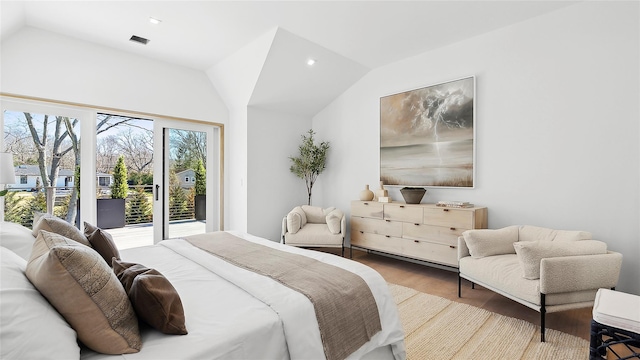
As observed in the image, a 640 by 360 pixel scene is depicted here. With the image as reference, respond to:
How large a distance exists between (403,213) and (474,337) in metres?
1.69

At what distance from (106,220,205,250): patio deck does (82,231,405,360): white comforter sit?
2.59 meters

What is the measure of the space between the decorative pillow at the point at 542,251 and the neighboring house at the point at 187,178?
4118mm

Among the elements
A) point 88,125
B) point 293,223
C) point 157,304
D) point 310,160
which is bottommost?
point 293,223

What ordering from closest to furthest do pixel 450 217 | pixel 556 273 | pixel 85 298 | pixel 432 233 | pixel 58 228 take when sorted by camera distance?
pixel 85 298
pixel 58 228
pixel 556 273
pixel 450 217
pixel 432 233

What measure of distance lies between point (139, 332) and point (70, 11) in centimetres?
329

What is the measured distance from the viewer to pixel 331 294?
1532 millimetres

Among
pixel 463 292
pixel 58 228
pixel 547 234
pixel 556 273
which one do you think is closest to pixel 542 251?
pixel 556 273

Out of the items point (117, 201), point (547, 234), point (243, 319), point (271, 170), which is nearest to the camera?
point (243, 319)

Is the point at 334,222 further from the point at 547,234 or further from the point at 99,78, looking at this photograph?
the point at 99,78

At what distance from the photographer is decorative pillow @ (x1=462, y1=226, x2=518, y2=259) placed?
277 cm

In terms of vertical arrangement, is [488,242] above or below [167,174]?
below

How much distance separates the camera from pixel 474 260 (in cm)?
276

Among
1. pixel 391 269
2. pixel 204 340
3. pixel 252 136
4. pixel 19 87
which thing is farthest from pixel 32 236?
pixel 391 269

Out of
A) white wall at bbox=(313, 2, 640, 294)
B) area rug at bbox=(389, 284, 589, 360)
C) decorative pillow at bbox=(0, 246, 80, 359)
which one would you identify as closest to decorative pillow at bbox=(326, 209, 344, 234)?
white wall at bbox=(313, 2, 640, 294)
